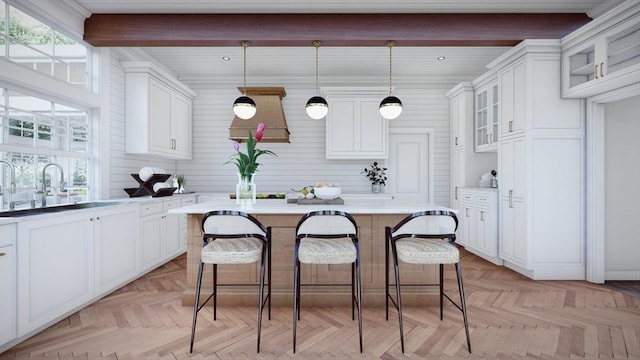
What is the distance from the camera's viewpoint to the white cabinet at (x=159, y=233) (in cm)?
384

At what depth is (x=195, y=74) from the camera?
18.7ft

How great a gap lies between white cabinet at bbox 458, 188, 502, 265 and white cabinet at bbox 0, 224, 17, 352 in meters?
4.92

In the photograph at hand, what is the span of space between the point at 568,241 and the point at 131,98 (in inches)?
228

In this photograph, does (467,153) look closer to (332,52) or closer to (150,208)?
(332,52)

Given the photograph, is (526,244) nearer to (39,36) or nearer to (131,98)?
(131,98)

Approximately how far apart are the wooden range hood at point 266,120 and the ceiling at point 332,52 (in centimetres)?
44

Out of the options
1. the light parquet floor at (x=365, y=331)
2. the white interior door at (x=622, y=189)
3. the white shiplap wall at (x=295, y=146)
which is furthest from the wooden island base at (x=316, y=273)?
the white shiplap wall at (x=295, y=146)

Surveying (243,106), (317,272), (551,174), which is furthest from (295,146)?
(551,174)

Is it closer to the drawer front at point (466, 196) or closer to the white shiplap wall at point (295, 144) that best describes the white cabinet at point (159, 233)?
the white shiplap wall at point (295, 144)

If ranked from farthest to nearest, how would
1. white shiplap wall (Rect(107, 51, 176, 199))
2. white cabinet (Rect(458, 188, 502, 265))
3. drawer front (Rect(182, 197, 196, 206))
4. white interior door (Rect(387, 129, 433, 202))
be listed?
white interior door (Rect(387, 129, 433, 202)) → drawer front (Rect(182, 197, 196, 206)) → white cabinet (Rect(458, 188, 502, 265)) → white shiplap wall (Rect(107, 51, 176, 199))

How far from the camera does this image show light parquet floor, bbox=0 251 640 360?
7.21ft

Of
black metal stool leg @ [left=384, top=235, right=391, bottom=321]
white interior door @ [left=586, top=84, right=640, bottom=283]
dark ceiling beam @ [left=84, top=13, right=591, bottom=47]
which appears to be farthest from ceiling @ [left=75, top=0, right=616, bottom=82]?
black metal stool leg @ [left=384, top=235, right=391, bottom=321]

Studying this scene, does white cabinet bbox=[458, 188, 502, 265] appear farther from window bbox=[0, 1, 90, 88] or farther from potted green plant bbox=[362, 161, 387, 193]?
window bbox=[0, 1, 90, 88]

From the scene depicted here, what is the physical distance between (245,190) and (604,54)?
3.83m
